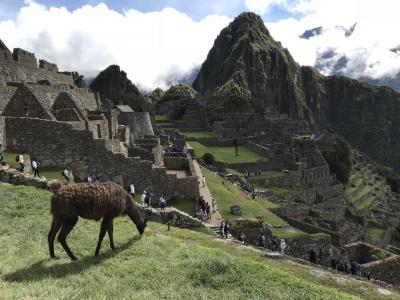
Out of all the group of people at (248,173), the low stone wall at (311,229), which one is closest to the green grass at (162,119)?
the group of people at (248,173)

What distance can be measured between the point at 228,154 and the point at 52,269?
174 feet

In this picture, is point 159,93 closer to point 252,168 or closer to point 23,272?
point 252,168

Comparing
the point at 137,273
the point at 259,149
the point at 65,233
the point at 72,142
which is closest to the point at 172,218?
the point at 72,142

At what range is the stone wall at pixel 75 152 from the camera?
72.9 ft

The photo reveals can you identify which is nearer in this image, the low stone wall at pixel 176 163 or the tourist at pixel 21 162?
the tourist at pixel 21 162

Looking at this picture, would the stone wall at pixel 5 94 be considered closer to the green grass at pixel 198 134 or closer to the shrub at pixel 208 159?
the shrub at pixel 208 159

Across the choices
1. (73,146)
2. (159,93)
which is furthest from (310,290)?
(159,93)

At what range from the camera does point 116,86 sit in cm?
7150

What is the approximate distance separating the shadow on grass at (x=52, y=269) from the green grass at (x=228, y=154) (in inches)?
1718

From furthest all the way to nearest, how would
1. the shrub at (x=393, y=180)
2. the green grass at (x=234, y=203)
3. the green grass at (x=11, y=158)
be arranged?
the shrub at (x=393, y=180), the green grass at (x=234, y=203), the green grass at (x=11, y=158)

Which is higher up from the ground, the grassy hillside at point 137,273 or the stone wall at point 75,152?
the stone wall at point 75,152

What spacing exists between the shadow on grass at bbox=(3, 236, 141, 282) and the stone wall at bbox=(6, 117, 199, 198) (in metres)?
12.4

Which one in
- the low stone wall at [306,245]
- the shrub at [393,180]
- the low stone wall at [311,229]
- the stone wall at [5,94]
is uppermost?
the stone wall at [5,94]

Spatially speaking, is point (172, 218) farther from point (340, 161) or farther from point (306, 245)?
point (340, 161)
